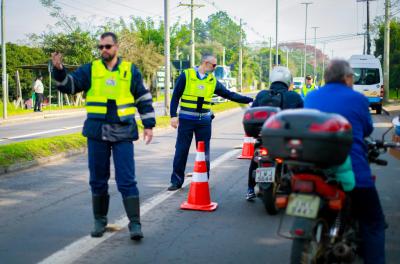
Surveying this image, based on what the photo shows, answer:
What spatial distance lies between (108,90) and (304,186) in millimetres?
2502

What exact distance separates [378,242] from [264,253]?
1262 mm

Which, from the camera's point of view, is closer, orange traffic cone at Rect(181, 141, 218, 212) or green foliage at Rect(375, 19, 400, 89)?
orange traffic cone at Rect(181, 141, 218, 212)

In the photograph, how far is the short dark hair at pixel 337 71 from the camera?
416 cm

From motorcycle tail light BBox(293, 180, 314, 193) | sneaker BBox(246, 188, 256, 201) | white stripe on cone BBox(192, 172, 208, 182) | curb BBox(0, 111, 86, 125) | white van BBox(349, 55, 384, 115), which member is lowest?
sneaker BBox(246, 188, 256, 201)

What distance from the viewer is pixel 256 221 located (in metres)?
6.42

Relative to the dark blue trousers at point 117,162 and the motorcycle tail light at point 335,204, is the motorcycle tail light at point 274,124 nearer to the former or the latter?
the motorcycle tail light at point 335,204

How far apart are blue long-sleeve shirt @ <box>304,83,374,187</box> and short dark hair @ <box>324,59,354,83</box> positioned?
0.06m

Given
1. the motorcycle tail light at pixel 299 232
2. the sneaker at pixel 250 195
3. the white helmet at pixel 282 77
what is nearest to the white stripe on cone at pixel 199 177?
the sneaker at pixel 250 195

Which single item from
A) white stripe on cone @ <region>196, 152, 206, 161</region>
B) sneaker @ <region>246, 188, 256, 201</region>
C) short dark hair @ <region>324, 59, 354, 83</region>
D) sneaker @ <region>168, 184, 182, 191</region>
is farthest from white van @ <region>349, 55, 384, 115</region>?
short dark hair @ <region>324, 59, 354, 83</region>

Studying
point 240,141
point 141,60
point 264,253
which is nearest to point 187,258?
point 264,253

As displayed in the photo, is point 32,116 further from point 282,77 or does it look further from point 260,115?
point 260,115

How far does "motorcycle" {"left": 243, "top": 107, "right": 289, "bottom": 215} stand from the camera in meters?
5.60

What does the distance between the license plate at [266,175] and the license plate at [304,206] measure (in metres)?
2.45

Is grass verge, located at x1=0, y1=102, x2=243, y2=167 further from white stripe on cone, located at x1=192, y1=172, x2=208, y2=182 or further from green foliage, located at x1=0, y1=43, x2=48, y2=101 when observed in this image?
green foliage, located at x1=0, y1=43, x2=48, y2=101
